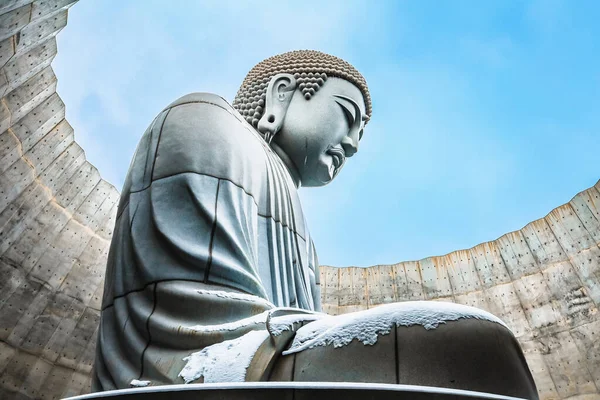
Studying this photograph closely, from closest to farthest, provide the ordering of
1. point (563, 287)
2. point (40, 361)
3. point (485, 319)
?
point (485, 319)
point (40, 361)
point (563, 287)

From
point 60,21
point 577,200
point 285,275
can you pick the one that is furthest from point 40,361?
point 577,200

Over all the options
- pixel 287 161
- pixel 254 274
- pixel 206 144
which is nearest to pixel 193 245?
pixel 254 274

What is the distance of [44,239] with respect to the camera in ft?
17.7

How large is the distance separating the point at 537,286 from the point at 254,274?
4.22 meters

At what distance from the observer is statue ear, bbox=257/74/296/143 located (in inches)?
146

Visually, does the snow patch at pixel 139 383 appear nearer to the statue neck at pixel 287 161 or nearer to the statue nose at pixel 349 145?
the statue neck at pixel 287 161

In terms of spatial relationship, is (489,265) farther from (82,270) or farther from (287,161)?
(82,270)

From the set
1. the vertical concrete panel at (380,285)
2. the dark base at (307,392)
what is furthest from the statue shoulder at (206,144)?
the vertical concrete panel at (380,285)

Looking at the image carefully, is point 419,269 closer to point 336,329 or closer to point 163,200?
point 163,200

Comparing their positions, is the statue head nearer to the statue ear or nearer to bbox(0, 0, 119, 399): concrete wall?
the statue ear

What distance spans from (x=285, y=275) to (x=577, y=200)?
3.98 meters

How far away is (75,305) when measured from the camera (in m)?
5.50

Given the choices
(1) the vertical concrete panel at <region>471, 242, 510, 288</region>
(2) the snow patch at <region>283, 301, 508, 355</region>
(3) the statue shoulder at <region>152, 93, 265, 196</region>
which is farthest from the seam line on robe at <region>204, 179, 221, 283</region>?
(1) the vertical concrete panel at <region>471, 242, 510, 288</region>

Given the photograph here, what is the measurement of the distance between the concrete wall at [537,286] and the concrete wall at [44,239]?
2226mm
